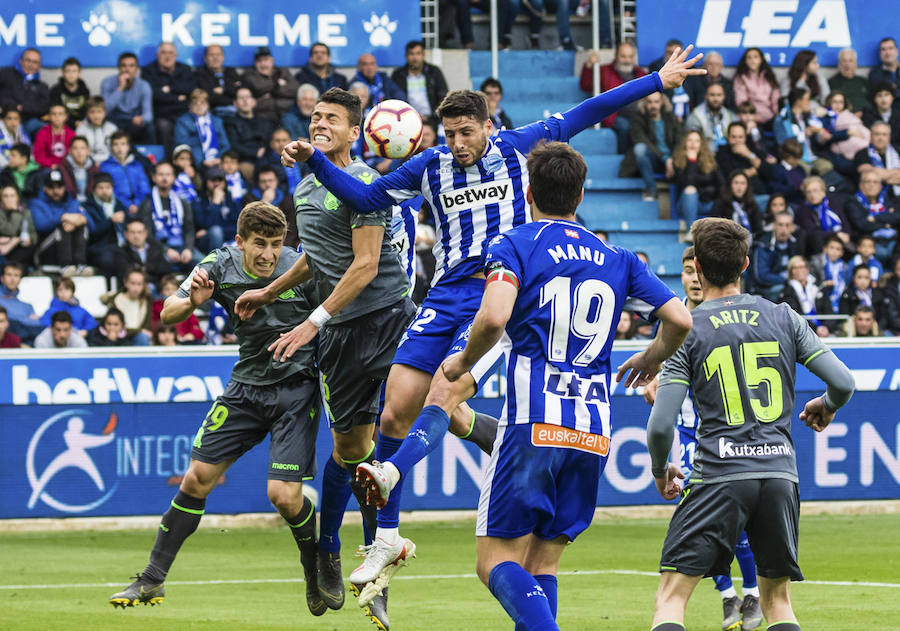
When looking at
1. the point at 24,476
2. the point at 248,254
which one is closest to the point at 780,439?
the point at 248,254

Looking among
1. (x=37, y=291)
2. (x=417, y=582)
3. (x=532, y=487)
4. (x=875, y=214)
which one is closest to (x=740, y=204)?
(x=875, y=214)

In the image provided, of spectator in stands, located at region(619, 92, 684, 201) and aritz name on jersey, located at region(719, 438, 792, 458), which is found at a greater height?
spectator in stands, located at region(619, 92, 684, 201)

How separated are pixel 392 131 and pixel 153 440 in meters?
5.55

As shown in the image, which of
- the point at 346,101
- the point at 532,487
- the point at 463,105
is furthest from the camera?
the point at 346,101

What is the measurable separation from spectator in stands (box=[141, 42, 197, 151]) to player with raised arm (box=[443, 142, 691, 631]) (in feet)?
40.8

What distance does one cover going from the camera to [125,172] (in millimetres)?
16844

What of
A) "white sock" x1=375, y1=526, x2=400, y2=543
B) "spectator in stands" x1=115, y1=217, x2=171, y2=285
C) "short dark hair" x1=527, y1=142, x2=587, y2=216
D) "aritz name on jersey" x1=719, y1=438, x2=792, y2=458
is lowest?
"white sock" x1=375, y1=526, x2=400, y2=543

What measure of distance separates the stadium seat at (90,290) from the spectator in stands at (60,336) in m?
1.22

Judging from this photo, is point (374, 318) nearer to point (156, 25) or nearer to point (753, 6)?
point (156, 25)

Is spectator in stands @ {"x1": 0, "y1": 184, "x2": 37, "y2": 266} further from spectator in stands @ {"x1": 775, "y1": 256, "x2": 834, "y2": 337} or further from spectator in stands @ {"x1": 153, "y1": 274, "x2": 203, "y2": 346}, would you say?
spectator in stands @ {"x1": 775, "y1": 256, "x2": 834, "y2": 337}

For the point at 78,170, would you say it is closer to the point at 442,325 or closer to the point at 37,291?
the point at 37,291

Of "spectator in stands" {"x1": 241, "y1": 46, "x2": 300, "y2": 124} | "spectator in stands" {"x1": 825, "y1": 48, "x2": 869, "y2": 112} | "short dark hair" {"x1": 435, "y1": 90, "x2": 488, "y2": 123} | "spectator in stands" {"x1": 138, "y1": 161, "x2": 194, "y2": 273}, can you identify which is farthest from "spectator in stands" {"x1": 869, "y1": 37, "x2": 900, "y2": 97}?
"short dark hair" {"x1": 435, "y1": 90, "x2": 488, "y2": 123}

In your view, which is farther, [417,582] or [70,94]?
[70,94]

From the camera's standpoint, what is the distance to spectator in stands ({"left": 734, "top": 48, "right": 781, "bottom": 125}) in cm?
1970
